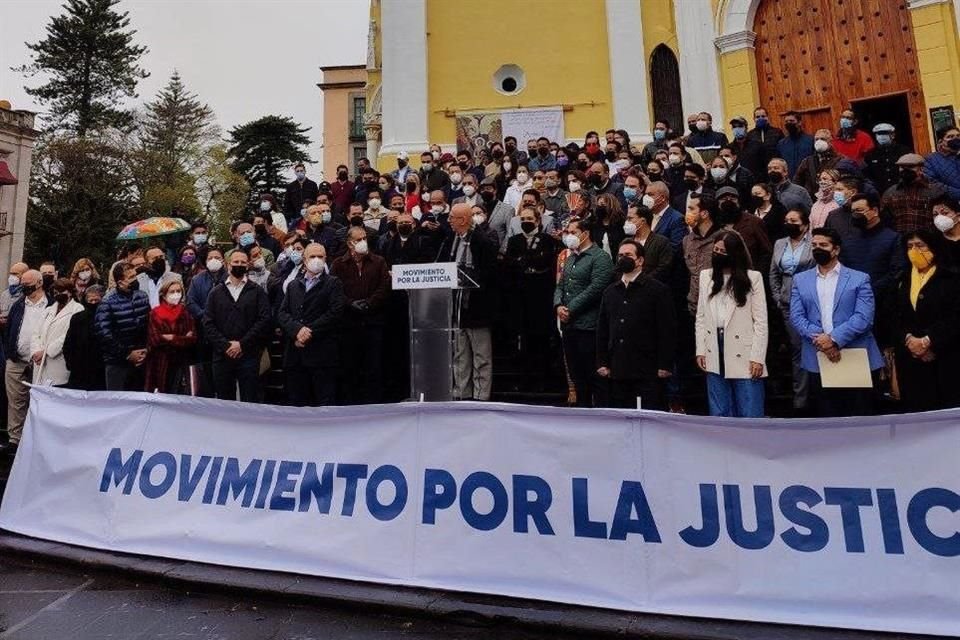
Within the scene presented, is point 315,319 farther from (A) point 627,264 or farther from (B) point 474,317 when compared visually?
(A) point 627,264

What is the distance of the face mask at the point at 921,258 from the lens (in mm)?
5160

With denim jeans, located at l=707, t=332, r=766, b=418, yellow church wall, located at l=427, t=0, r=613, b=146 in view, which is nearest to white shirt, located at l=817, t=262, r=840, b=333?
denim jeans, located at l=707, t=332, r=766, b=418

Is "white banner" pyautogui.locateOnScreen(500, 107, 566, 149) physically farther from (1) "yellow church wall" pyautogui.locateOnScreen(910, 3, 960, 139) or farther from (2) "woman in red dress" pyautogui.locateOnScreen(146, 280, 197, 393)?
(2) "woman in red dress" pyautogui.locateOnScreen(146, 280, 197, 393)

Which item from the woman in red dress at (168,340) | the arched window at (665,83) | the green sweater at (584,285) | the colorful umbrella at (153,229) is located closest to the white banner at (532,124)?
the arched window at (665,83)

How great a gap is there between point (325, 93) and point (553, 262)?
58.1 m

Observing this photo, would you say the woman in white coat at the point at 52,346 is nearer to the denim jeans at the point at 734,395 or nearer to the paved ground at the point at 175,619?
the paved ground at the point at 175,619

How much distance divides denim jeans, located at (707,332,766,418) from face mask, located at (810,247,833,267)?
0.97 metres

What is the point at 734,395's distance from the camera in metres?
5.57

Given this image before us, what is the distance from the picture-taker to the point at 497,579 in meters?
4.00

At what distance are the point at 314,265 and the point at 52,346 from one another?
327 centimetres

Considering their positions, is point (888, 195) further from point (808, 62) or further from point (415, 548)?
point (808, 62)

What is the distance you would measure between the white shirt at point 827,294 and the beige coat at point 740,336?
1.37 ft

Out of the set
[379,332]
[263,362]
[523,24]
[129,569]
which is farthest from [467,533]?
[523,24]

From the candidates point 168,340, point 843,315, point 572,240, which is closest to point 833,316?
point 843,315
